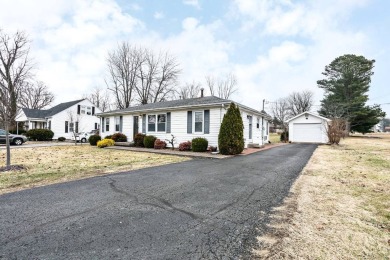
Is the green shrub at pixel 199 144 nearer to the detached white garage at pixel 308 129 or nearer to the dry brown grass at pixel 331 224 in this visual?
the dry brown grass at pixel 331 224

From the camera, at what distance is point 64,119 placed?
29.7 m

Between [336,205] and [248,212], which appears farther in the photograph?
[336,205]

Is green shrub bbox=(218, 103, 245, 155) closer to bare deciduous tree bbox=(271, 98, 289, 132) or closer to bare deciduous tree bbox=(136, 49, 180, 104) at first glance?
bare deciduous tree bbox=(136, 49, 180, 104)

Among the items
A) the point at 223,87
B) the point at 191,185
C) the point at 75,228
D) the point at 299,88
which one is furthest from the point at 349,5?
the point at 299,88

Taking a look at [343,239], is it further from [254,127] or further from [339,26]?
[254,127]

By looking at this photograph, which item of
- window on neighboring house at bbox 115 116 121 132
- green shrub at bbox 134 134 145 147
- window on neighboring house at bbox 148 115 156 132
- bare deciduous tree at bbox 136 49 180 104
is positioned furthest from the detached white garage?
bare deciduous tree at bbox 136 49 180 104

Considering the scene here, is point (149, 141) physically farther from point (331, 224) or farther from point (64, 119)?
point (64, 119)

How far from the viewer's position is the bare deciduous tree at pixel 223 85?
137ft

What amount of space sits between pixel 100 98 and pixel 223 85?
27.5 metres

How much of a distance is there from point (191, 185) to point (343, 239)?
3.40 meters

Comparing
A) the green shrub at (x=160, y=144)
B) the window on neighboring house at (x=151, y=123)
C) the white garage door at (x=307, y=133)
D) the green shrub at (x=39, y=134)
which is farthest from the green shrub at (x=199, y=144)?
the green shrub at (x=39, y=134)

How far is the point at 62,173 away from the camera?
6867 mm

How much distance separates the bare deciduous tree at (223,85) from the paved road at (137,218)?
123ft

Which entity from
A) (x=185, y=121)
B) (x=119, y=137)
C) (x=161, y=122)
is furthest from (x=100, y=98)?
(x=185, y=121)
